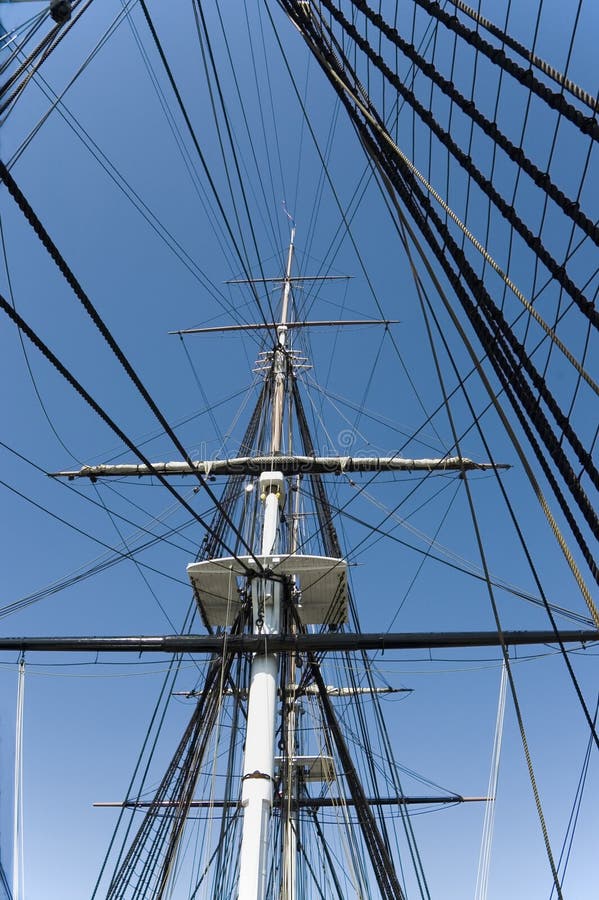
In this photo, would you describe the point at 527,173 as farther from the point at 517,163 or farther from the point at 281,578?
the point at 281,578

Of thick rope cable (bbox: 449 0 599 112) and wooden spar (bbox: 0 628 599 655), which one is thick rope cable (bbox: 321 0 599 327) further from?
wooden spar (bbox: 0 628 599 655)

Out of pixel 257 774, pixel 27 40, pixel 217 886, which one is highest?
pixel 27 40

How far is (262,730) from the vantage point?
689cm

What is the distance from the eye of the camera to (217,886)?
819 cm

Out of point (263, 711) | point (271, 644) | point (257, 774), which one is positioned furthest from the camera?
point (271, 644)

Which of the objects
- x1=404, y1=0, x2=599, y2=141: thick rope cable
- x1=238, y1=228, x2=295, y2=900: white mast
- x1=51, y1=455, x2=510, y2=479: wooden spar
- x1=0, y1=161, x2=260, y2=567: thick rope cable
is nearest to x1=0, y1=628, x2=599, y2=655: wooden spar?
x1=238, y1=228, x2=295, y2=900: white mast

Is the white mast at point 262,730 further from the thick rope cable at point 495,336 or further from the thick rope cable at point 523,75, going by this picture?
the thick rope cable at point 523,75

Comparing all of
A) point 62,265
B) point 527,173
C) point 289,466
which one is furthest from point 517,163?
point 289,466

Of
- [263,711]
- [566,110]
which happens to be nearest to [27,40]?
[566,110]

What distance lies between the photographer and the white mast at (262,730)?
600 cm

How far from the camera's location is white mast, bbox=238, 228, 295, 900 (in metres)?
6.00

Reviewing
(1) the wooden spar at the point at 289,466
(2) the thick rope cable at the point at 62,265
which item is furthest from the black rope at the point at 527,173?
(1) the wooden spar at the point at 289,466

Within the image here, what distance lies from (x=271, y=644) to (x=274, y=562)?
1.03 m

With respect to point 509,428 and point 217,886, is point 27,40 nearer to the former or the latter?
point 509,428
